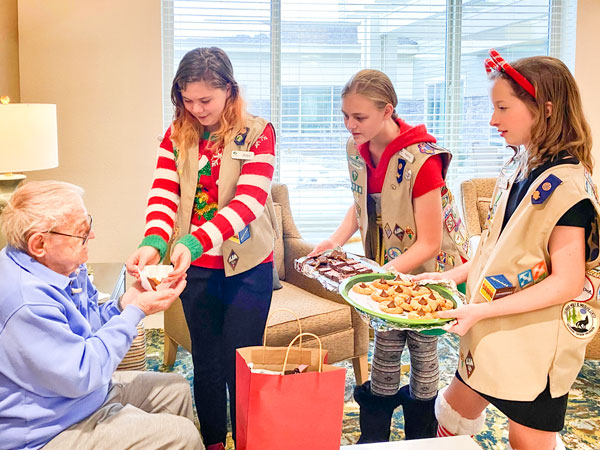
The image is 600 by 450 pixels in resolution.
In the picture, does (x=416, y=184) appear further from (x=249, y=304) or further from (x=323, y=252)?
(x=249, y=304)

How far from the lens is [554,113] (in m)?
1.63

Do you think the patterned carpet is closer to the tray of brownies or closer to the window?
the tray of brownies

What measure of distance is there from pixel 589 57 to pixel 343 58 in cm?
168

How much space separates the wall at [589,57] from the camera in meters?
4.48

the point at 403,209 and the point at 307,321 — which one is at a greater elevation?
the point at 403,209

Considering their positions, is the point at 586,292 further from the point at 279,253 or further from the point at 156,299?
the point at 279,253

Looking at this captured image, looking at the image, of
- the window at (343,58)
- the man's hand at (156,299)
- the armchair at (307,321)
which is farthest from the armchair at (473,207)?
the man's hand at (156,299)

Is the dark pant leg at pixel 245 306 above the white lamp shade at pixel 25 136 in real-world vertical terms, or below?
below

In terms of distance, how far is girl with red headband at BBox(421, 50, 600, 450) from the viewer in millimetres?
1597

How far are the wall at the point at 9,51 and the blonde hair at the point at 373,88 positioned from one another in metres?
2.18

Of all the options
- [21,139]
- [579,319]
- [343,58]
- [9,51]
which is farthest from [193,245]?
[343,58]

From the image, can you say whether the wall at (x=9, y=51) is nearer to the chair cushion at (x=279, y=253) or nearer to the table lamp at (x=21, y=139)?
the table lamp at (x=21, y=139)

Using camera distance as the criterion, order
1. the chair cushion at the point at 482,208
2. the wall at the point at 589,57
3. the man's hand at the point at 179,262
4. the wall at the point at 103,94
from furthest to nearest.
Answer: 1. the wall at the point at 589,57
2. the chair cushion at the point at 482,208
3. the wall at the point at 103,94
4. the man's hand at the point at 179,262

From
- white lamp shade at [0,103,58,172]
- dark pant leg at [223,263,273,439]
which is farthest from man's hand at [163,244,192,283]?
white lamp shade at [0,103,58,172]
